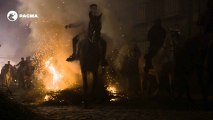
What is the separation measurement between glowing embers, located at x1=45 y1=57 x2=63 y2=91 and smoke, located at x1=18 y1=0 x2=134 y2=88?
162 mm

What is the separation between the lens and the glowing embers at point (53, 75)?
22.2 metres

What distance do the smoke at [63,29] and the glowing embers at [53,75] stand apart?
162 millimetres

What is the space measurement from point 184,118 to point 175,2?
13.3 m

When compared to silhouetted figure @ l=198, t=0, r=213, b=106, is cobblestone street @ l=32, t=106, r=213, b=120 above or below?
below

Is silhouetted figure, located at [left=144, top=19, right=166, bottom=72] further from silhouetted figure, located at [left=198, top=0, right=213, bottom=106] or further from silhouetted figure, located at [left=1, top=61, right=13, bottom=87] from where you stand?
silhouetted figure, located at [left=1, top=61, right=13, bottom=87]

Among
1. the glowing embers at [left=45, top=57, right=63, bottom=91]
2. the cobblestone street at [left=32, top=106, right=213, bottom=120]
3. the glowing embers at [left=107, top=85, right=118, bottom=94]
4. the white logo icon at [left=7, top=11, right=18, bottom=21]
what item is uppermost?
the white logo icon at [left=7, top=11, right=18, bottom=21]

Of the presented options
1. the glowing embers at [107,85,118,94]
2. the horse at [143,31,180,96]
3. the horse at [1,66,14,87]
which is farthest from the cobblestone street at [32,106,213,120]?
the horse at [1,66,14,87]

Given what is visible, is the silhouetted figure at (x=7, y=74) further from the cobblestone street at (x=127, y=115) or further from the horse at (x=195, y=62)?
the cobblestone street at (x=127, y=115)

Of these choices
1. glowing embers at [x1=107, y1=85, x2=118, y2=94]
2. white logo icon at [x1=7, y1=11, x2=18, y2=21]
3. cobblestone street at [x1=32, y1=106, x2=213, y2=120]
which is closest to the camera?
cobblestone street at [x1=32, y1=106, x2=213, y2=120]

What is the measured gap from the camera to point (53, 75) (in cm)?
2288

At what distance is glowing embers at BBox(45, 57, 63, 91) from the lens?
2220cm

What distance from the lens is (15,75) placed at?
37688mm

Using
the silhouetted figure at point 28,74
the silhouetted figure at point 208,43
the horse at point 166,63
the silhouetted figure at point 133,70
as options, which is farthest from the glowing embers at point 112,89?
the silhouetted figure at point 28,74

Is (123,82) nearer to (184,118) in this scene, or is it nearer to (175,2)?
(175,2)
